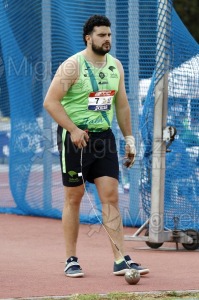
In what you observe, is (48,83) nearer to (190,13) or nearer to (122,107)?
(122,107)

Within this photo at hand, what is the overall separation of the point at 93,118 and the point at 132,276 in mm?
1310

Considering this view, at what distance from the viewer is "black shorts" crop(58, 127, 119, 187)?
300 inches

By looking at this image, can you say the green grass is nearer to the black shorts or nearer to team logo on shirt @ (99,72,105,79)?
the black shorts

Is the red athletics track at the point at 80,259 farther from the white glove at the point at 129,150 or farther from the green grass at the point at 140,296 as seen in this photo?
the white glove at the point at 129,150

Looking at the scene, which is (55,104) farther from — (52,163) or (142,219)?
(52,163)

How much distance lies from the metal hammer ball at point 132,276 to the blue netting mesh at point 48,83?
2.78 meters

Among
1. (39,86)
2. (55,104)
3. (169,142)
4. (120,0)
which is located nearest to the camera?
(55,104)

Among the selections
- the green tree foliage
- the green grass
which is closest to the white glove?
the green grass

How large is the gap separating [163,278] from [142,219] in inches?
149

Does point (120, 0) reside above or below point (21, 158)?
above

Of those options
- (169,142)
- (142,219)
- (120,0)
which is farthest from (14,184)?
(169,142)

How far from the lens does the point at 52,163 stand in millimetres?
A: 12453

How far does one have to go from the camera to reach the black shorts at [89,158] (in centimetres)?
763

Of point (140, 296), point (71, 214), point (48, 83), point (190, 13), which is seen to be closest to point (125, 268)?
point (71, 214)
